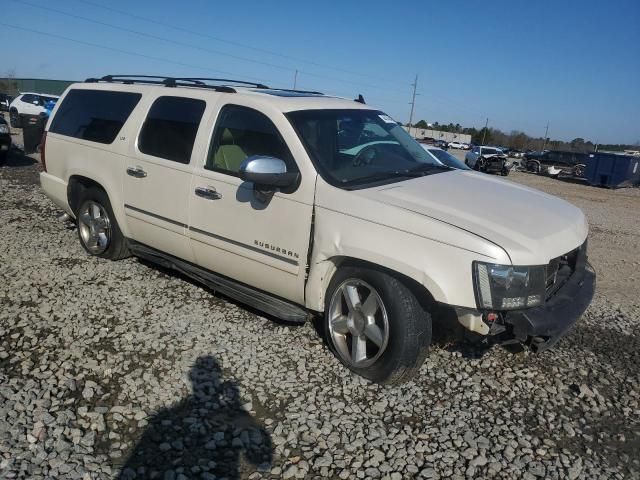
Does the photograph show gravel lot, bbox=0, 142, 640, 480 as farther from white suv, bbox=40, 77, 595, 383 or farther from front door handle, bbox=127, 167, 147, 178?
front door handle, bbox=127, 167, 147, 178

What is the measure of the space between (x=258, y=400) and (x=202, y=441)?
1.68 feet

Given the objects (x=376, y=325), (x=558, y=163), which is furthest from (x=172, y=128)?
(x=558, y=163)

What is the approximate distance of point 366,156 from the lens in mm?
4047

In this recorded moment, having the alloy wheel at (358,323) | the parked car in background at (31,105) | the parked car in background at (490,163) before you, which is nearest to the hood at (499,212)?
the alloy wheel at (358,323)

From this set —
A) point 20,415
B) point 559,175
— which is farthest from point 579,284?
point 559,175

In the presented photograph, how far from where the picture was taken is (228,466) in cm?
268

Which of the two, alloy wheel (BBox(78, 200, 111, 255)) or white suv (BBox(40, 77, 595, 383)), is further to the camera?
alloy wheel (BBox(78, 200, 111, 255))

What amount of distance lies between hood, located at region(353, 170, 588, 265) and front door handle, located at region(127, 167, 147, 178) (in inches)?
90.3

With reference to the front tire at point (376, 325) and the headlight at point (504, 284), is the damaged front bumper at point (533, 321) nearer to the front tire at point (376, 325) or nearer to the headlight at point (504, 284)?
the headlight at point (504, 284)

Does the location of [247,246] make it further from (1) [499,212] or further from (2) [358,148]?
(1) [499,212]

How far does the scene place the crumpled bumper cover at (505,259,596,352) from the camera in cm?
303

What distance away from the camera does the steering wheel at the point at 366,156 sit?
13.0 feet

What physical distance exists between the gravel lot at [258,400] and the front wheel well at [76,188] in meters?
1.08

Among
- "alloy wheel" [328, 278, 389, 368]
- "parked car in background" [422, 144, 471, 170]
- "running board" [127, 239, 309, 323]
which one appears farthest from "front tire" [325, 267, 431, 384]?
"parked car in background" [422, 144, 471, 170]
